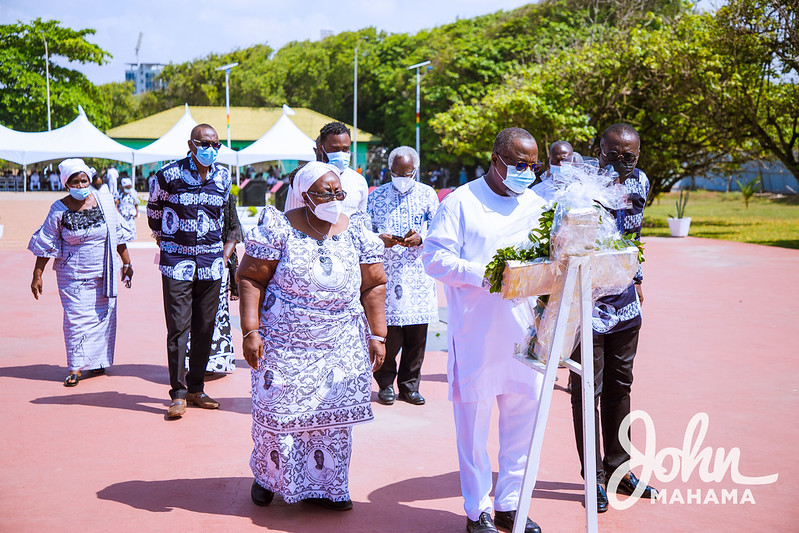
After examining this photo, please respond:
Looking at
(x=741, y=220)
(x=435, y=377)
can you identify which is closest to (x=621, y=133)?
(x=435, y=377)

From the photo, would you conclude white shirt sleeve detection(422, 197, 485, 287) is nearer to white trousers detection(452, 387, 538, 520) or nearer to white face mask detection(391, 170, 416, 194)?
white trousers detection(452, 387, 538, 520)

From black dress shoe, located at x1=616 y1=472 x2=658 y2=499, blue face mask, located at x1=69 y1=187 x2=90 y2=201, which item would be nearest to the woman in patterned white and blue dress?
black dress shoe, located at x1=616 y1=472 x2=658 y2=499

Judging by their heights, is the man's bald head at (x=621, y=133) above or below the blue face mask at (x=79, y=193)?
above

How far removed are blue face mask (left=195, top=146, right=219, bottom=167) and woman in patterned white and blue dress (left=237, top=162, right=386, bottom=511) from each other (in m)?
2.15

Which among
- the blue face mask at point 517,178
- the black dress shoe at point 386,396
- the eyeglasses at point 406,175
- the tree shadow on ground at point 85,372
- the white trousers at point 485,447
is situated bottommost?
the tree shadow on ground at point 85,372

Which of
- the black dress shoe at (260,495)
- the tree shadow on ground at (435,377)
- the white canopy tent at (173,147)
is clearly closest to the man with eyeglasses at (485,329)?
the black dress shoe at (260,495)

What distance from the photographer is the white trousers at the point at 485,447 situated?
167 inches

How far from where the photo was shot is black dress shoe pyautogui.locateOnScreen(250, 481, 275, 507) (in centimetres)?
464

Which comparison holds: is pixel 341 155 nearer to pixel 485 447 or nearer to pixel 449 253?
pixel 449 253

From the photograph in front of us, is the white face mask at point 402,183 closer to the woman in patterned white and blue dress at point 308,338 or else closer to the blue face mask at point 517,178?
the woman in patterned white and blue dress at point 308,338

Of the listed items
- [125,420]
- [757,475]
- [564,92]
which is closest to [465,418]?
[757,475]

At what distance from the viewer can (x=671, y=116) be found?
89.7 ft

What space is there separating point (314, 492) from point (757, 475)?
2.84 meters

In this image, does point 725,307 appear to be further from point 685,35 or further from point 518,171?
point 685,35
